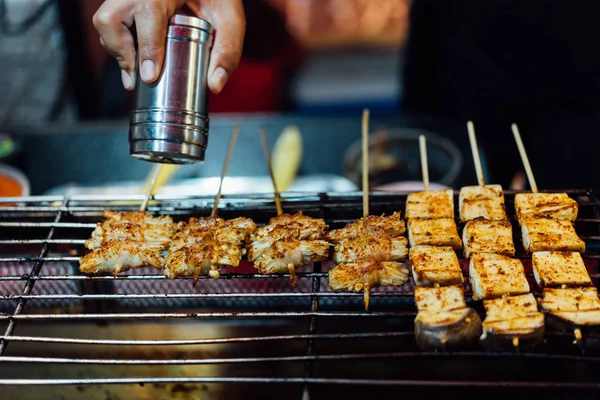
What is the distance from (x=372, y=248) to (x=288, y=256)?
0.41 metres

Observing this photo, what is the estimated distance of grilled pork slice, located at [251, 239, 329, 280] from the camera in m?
2.35

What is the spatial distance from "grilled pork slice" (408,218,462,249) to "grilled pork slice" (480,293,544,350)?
462 millimetres

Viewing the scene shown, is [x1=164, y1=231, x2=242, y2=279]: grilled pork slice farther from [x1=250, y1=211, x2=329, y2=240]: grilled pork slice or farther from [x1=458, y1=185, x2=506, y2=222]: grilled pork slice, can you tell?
[x1=458, y1=185, x2=506, y2=222]: grilled pork slice

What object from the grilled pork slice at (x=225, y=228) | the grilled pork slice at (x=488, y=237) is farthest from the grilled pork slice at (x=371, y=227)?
the grilled pork slice at (x=225, y=228)

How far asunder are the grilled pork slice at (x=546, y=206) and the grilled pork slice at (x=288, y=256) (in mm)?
1067

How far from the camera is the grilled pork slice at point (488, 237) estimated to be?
239cm

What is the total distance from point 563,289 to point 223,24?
2051 mm

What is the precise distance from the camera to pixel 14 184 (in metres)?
3.61

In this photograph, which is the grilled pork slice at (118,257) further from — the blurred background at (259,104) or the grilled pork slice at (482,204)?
the grilled pork slice at (482,204)

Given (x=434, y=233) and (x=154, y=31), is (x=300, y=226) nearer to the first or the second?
(x=434, y=233)

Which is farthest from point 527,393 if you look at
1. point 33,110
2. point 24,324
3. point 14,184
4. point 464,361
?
point 33,110

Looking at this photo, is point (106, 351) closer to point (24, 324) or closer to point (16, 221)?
point (24, 324)

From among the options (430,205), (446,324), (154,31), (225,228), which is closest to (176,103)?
(154,31)

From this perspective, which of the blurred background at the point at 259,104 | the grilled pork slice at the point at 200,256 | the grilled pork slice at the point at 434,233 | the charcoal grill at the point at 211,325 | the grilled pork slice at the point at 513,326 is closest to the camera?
the grilled pork slice at the point at 513,326
